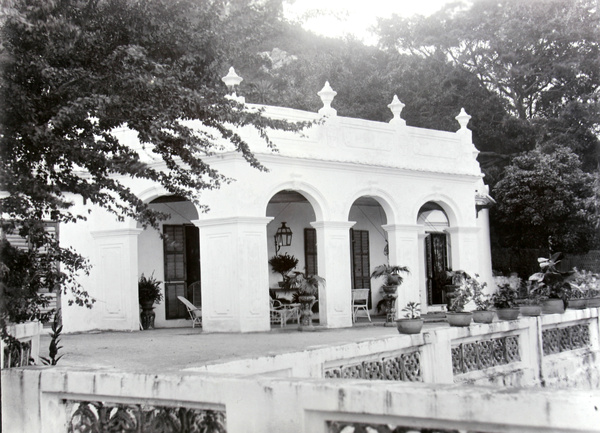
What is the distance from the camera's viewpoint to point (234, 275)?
14.6 metres

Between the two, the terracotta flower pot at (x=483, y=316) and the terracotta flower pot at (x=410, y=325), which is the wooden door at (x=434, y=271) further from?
the terracotta flower pot at (x=410, y=325)

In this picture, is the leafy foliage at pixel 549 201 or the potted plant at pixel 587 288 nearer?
the potted plant at pixel 587 288

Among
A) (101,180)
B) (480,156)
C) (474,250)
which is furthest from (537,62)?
(101,180)

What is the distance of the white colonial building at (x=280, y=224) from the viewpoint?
1472 cm

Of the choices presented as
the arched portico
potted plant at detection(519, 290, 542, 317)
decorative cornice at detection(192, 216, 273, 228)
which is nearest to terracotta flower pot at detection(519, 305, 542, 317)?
potted plant at detection(519, 290, 542, 317)

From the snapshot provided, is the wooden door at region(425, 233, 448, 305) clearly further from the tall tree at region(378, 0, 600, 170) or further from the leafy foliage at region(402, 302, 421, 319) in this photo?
the tall tree at region(378, 0, 600, 170)

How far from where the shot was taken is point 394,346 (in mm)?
8672

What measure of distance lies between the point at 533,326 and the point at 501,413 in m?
8.75

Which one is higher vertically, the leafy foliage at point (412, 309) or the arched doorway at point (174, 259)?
the arched doorway at point (174, 259)

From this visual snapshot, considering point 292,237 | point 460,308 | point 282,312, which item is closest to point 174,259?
point 292,237

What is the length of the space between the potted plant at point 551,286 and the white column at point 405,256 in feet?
13.4

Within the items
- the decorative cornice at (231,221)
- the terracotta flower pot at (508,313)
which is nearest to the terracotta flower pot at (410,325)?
the terracotta flower pot at (508,313)

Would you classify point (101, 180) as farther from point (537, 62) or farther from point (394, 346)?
point (537, 62)

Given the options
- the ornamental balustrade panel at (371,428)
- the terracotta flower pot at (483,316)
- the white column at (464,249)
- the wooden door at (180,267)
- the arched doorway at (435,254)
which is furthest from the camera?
the arched doorway at (435,254)
